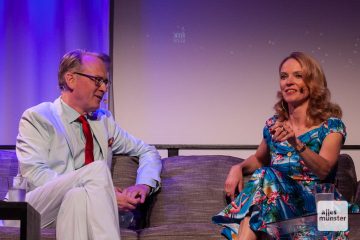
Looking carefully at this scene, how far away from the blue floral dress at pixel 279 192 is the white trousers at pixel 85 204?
0.62 m

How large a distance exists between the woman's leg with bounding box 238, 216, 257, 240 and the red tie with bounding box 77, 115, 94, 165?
3.26 feet

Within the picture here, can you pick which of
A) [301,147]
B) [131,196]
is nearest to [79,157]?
[131,196]

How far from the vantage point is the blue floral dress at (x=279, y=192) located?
305 centimetres

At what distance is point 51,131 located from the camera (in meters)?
3.49

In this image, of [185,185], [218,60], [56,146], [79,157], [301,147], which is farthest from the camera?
[218,60]

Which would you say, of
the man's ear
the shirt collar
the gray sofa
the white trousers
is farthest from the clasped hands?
the man's ear

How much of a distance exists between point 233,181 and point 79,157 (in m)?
0.87

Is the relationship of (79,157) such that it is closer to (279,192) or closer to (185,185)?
(185,185)

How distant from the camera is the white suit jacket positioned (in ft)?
10.8

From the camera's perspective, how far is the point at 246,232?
9.84 feet

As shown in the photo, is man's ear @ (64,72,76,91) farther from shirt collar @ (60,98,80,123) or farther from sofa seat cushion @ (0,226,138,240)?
sofa seat cushion @ (0,226,138,240)

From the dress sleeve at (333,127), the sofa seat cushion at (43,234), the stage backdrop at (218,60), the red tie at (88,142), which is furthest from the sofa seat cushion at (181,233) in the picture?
the stage backdrop at (218,60)

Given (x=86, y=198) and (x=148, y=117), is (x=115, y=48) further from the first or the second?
(x=86, y=198)

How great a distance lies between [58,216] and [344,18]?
252 centimetres
